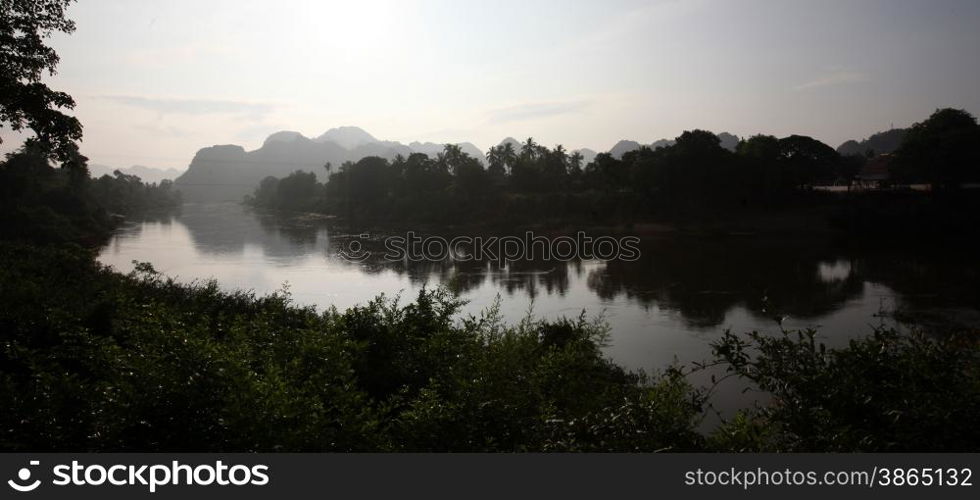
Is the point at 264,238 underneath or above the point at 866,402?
underneath

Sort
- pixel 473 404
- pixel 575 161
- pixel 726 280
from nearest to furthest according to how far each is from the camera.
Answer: pixel 473 404 → pixel 726 280 → pixel 575 161

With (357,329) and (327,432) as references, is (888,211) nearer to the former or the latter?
(357,329)

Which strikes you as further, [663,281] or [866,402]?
[663,281]

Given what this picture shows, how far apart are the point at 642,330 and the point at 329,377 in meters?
19.9

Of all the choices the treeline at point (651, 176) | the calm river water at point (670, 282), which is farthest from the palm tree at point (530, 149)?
the calm river water at point (670, 282)

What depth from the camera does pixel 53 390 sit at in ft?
19.6

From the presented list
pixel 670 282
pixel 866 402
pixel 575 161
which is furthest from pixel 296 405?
pixel 575 161

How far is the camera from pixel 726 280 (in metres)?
36.7

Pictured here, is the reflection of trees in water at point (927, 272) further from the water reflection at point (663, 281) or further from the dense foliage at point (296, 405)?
the dense foliage at point (296, 405)

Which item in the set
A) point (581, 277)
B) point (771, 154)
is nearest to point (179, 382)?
point (581, 277)
